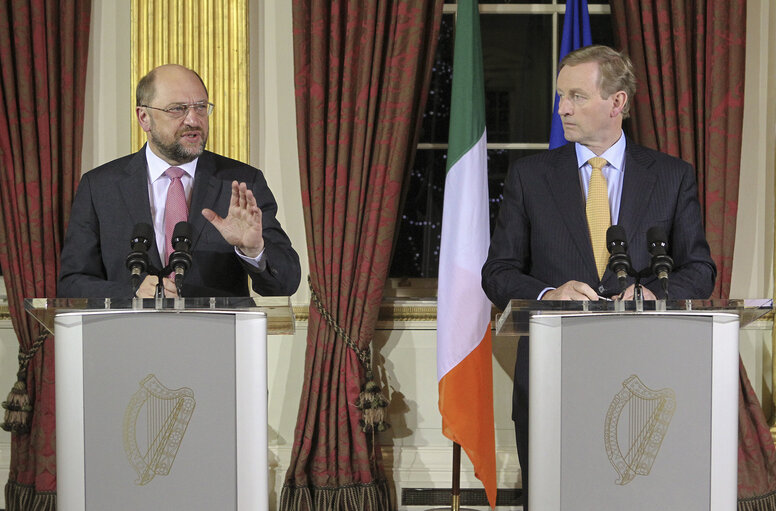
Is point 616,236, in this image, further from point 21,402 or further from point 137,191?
point 21,402

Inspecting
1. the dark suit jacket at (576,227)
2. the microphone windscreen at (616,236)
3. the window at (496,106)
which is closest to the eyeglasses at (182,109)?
the dark suit jacket at (576,227)

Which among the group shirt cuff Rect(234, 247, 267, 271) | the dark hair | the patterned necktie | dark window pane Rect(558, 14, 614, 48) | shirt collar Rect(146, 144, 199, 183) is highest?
dark window pane Rect(558, 14, 614, 48)

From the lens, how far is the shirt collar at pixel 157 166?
106 inches

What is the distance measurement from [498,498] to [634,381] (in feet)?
7.87

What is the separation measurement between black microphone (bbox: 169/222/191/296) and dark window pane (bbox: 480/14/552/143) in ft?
8.18

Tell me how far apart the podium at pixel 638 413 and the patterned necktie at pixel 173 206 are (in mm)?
1250

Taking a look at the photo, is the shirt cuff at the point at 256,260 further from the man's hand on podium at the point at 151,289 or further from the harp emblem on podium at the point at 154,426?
the harp emblem on podium at the point at 154,426

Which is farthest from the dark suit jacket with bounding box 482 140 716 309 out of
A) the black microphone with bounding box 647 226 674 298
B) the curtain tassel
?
the curtain tassel

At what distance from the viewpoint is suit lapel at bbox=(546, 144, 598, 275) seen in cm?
262

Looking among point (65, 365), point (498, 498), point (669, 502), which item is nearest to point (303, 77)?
point (498, 498)

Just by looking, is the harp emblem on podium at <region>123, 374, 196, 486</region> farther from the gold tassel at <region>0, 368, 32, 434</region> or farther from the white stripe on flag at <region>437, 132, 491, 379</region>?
the gold tassel at <region>0, 368, 32, 434</region>

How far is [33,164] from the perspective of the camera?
393cm

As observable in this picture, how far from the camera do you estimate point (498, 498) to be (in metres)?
4.05

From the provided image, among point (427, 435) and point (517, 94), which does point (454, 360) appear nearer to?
point (427, 435)
